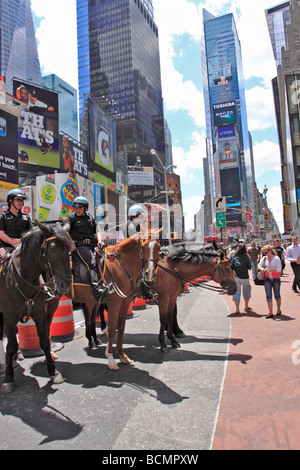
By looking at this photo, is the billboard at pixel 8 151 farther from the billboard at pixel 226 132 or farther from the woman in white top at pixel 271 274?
the billboard at pixel 226 132

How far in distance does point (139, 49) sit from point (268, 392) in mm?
140286

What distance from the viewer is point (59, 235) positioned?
410 centimetres

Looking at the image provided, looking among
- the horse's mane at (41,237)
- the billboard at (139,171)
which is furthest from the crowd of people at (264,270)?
the billboard at (139,171)

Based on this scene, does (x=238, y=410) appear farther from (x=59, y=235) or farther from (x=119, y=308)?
(x=59, y=235)

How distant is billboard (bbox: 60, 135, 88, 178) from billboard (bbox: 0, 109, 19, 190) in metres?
11.7

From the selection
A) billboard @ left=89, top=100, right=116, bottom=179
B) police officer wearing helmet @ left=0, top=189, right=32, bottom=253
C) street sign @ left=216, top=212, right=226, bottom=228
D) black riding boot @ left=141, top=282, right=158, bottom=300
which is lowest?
black riding boot @ left=141, top=282, right=158, bottom=300

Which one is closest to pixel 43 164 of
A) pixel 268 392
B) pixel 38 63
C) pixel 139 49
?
pixel 268 392

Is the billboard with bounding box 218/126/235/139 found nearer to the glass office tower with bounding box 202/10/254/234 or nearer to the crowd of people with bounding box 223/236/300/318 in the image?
the glass office tower with bounding box 202/10/254/234

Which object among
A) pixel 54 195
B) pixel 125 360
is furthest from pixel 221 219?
pixel 54 195

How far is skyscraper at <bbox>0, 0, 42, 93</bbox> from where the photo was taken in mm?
173125

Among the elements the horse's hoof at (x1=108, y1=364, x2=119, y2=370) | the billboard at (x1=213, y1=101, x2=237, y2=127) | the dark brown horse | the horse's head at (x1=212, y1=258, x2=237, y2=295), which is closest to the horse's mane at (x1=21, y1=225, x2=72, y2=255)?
the dark brown horse

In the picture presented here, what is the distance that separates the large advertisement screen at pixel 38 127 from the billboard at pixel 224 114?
5429 inches

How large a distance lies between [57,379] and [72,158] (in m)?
40.4

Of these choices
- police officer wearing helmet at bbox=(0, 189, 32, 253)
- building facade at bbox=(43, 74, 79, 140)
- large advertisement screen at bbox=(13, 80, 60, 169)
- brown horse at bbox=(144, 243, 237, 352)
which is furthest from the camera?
building facade at bbox=(43, 74, 79, 140)
